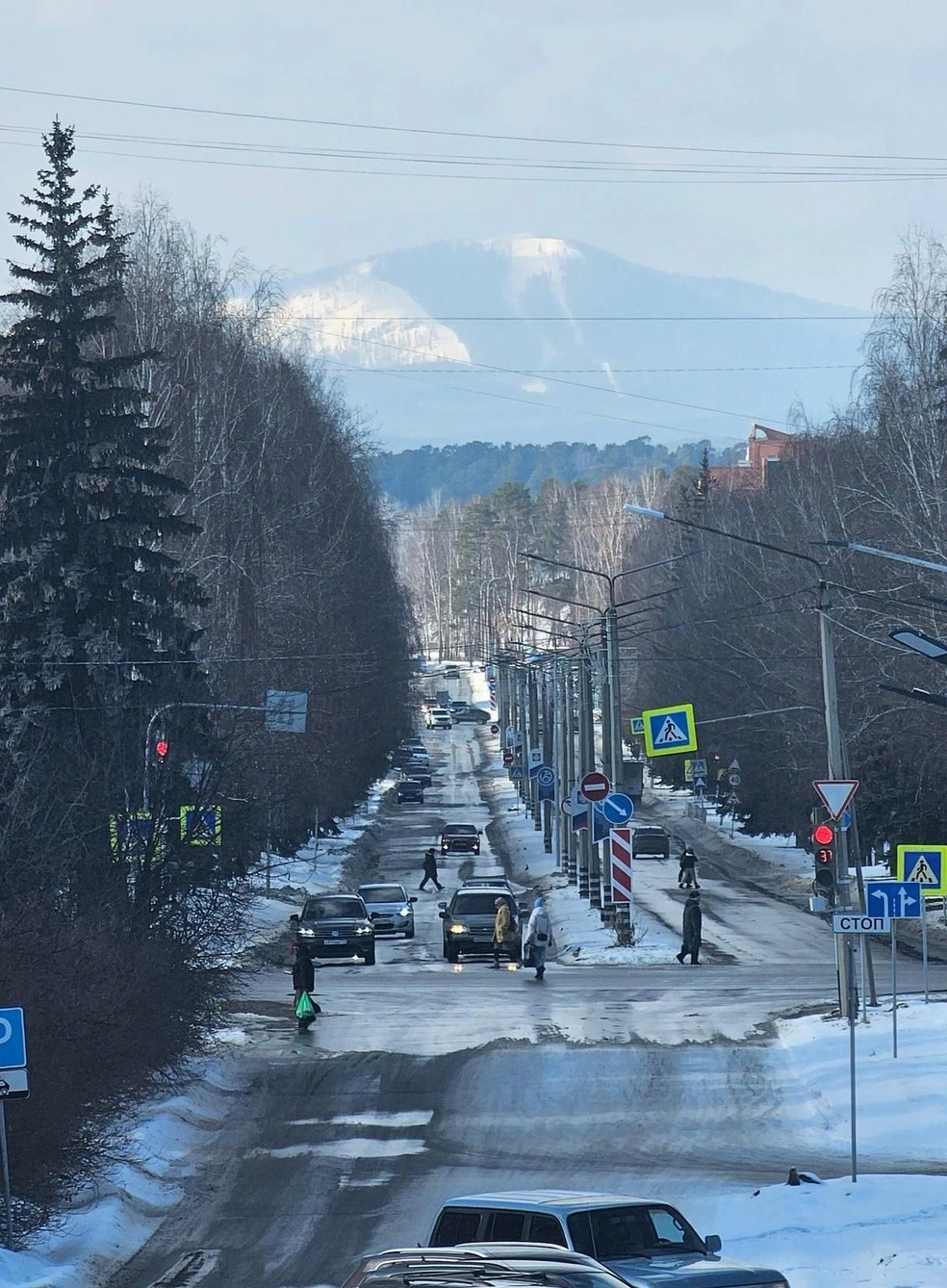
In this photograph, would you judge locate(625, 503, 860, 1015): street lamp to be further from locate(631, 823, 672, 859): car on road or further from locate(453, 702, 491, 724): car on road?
locate(453, 702, 491, 724): car on road

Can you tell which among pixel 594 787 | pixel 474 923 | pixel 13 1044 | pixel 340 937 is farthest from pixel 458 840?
pixel 13 1044

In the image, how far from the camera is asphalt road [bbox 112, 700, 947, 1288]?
702 inches

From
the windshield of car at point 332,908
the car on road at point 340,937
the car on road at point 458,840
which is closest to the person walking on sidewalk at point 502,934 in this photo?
the car on road at point 340,937

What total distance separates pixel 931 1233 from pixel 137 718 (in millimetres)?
22116

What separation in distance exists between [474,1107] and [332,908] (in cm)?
1974

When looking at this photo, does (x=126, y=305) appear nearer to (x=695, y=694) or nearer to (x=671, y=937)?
(x=671, y=937)

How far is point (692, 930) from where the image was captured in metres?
39.8

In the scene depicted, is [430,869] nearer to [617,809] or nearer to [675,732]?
[675,732]

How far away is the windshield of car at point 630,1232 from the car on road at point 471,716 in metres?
166

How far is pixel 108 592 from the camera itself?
3847cm

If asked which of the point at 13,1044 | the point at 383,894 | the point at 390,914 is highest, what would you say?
the point at 13,1044

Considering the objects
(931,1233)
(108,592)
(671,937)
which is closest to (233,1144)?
(931,1233)

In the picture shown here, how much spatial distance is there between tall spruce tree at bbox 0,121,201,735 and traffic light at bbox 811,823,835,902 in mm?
13250

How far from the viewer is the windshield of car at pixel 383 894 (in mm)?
Answer: 48500
